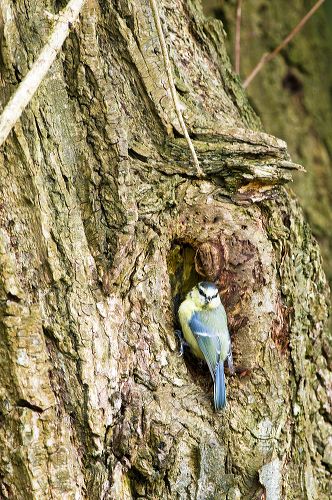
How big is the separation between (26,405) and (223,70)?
1.59m

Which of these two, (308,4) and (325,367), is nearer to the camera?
(325,367)

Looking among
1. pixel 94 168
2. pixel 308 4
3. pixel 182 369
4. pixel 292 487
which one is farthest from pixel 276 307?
pixel 308 4

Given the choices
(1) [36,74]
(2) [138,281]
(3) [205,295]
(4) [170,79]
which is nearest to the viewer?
(1) [36,74]

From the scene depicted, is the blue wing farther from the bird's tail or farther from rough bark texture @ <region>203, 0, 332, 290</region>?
rough bark texture @ <region>203, 0, 332, 290</region>

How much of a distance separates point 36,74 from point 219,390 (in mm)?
1182

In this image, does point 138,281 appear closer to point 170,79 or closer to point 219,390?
point 219,390

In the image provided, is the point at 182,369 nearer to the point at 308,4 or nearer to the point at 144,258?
the point at 144,258

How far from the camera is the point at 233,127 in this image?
2680 millimetres

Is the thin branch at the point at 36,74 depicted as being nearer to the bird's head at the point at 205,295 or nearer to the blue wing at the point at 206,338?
the bird's head at the point at 205,295

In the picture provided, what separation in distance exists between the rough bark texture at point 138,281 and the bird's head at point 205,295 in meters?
0.04

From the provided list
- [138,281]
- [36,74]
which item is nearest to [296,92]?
[138,281]

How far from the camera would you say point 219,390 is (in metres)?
2.55

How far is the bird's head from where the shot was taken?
2.76 metres

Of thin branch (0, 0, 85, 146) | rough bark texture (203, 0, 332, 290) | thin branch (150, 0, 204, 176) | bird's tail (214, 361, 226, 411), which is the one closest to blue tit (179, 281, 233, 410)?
bird's tail (214, 361, 226, 411)
